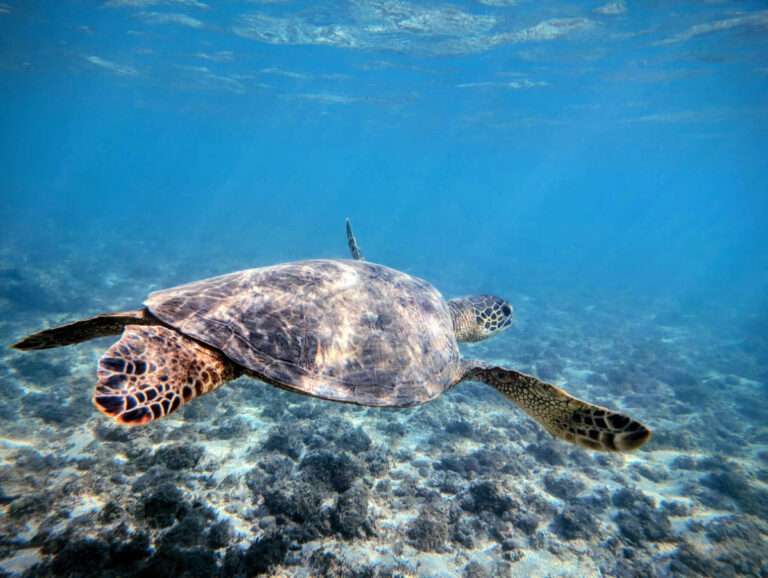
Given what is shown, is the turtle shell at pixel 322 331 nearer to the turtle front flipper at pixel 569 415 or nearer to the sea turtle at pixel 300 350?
the sea turtle at pixel 300 350

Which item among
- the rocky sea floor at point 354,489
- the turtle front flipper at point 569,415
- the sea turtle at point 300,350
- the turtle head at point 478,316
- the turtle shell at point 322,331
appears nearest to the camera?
the sea turtle at point 300,350

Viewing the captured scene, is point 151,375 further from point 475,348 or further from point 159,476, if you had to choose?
point 475,348

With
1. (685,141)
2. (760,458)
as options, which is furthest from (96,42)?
(685,141)

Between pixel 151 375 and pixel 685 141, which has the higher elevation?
pixel 685 141

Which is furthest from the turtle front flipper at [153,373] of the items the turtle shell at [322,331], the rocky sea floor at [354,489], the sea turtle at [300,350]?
the rocky sea floor at [354,489]

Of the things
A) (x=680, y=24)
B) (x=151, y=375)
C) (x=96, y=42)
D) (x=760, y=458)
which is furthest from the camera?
(x=96, y=42)

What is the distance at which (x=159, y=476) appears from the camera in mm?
5266

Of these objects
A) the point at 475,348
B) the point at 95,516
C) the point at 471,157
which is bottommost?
the point at 95,516

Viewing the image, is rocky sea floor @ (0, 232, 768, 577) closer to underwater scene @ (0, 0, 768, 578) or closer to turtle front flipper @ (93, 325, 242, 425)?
underwater scene @ (0, 0, 768, 578)

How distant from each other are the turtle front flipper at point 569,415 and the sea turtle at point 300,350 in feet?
0.04

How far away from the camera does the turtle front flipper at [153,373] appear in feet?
8.06

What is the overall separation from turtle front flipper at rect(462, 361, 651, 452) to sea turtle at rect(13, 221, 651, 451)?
1cm

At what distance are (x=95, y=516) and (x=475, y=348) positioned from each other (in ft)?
42.7

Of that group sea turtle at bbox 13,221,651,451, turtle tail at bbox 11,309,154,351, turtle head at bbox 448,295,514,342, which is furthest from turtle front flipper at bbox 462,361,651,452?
turtle tail at bbox 11,309,154,351
